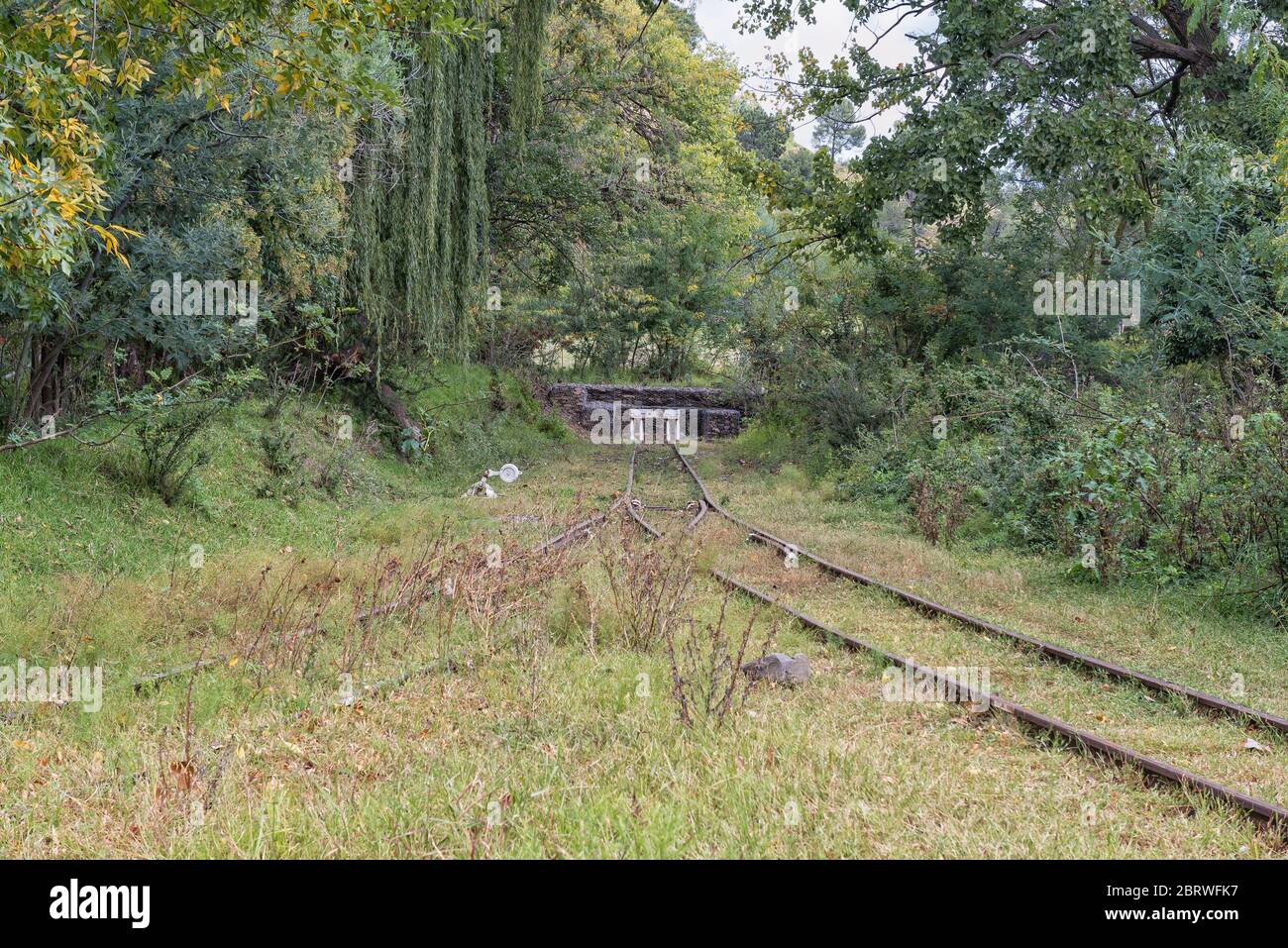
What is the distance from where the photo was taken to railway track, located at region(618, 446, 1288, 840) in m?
4.54

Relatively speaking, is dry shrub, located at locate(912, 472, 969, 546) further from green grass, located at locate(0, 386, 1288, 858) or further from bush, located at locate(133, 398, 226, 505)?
bush, located at locate(133, 398, 226, 505)

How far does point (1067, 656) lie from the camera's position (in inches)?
285

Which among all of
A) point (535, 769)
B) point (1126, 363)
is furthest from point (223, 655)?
point (1126, 363)

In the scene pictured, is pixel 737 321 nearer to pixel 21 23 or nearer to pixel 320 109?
pixel 320 109

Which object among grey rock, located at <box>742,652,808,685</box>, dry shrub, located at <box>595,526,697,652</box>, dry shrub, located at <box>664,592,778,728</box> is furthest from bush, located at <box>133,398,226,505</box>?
grey rock, located at <box>742,652,808,685</box>

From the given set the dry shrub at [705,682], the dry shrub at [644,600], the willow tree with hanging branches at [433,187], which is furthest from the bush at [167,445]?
the dry shrub at [705,682]

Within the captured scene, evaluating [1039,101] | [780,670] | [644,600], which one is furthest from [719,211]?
[780,670]

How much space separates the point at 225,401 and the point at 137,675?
5.62 m

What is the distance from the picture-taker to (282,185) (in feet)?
34.4

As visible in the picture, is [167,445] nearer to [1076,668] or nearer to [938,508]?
[1076,668]

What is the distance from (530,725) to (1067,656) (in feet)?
14.4

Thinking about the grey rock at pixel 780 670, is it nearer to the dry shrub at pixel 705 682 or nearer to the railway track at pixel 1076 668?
the dry shrub at pixel 705 682

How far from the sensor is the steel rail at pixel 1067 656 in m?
5.90

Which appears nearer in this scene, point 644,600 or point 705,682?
point 705,682
